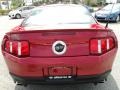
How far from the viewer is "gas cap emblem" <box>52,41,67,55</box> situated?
4258 millimetres

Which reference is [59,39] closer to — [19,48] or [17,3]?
[19,48]

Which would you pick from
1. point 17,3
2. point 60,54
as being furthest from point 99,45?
point 17,3

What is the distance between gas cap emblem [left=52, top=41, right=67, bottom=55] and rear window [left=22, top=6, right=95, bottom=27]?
26.8 inches

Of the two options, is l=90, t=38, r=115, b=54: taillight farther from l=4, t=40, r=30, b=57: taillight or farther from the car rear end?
l=4, t=40, r=30, b=57: taillight

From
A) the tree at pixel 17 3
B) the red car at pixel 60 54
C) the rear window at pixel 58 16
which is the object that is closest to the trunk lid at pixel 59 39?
the red car at pixel 60 54

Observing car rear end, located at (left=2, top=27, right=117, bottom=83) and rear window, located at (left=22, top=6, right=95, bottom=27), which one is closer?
car rear end, located at (left=2, top=27, right=117, bottom=83)

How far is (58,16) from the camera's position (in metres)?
5.25

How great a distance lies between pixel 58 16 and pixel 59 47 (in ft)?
3.67

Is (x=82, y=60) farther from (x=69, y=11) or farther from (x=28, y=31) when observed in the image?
(x=69, y=11)

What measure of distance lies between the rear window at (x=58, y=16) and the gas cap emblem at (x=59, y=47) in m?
0.68

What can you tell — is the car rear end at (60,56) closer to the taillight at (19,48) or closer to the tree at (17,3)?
the taillight at (19,48)

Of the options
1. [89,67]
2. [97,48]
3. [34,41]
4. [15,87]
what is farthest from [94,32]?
[15,87]

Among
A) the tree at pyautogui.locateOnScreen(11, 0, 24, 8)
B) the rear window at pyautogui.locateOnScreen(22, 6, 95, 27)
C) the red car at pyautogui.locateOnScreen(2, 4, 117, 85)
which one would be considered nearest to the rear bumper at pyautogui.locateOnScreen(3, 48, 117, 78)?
the red car at pyautogui.locateOnScreen(2, 4, 117, 85)

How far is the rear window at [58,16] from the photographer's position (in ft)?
16.4
